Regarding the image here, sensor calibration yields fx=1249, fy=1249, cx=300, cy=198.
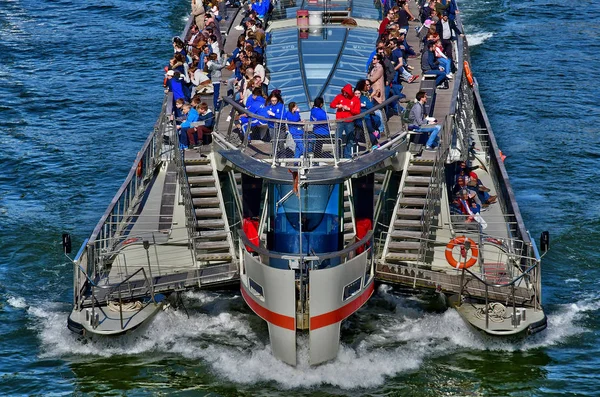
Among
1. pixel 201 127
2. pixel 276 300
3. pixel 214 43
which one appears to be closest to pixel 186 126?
pixel 201 127

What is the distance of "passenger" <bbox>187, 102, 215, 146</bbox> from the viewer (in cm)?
3394

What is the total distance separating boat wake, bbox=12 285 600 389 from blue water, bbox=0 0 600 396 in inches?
2.1

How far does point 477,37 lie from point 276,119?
1279 inches

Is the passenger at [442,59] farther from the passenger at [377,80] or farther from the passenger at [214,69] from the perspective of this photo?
the passenger at [214,69]

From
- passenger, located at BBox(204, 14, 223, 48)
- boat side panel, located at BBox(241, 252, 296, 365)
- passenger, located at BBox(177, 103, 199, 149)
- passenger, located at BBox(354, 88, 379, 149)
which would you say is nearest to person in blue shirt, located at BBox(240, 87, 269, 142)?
passenger, located at BBox(177, 103, 199, 149)

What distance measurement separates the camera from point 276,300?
94.2 ft

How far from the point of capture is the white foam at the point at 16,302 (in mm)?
34219

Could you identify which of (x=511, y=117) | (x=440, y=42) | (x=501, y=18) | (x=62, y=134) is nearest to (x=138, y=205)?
(x=440, y=42)

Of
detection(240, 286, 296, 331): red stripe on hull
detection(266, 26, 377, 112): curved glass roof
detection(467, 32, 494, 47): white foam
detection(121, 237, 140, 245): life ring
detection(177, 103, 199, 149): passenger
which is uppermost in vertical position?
detection(266, 26, 377, 112): curved glass roof

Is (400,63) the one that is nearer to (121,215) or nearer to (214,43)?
(214,43)

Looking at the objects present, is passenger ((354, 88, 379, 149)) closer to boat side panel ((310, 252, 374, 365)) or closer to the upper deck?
the upper deck

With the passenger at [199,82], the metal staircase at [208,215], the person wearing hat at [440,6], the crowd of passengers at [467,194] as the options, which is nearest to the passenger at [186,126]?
the metal staircase at [208,215]

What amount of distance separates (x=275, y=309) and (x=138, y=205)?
8074mm

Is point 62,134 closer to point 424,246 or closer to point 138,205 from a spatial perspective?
point 138,205
